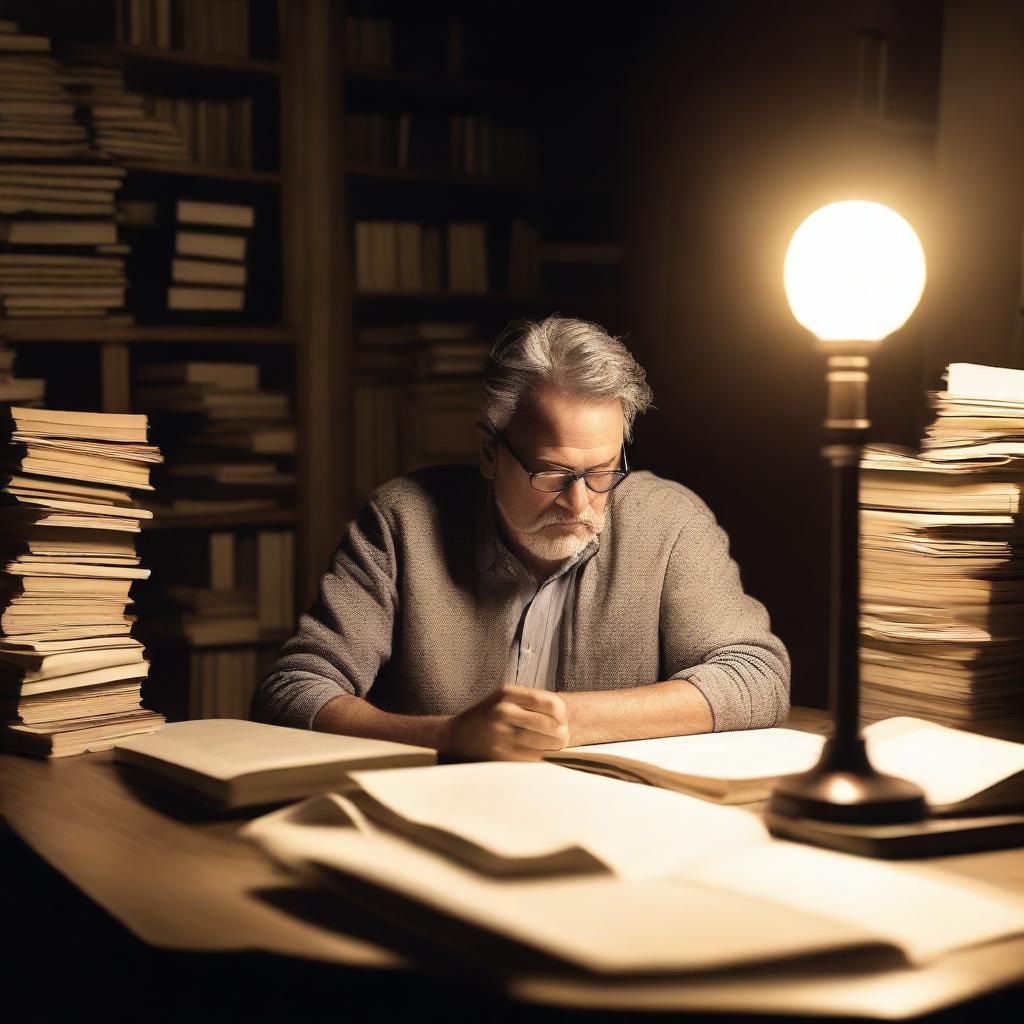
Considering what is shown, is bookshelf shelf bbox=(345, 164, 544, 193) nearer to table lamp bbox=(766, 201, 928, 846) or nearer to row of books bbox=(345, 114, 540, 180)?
row of books bbox=(345, 114, 540, 180)

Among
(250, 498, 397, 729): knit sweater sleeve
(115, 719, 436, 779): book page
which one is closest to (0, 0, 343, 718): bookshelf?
(250, 498, 397, 729): knit sweater sleeve

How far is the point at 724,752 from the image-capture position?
1492 millimetres

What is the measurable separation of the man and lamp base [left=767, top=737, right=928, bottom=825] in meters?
0.54

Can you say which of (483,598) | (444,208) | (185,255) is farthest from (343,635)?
(444,208)

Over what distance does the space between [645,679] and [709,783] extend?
0.79m

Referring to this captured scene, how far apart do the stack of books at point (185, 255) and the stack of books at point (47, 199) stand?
12 cm

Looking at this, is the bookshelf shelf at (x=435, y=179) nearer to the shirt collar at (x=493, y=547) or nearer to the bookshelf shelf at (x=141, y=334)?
the bookshelf shelf at (x=141, y=334)

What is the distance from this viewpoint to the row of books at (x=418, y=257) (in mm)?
3693

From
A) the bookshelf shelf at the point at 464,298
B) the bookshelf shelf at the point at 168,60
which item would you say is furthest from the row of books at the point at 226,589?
the bookshelf shelf at the point at 168,60

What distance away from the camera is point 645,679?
2.14 m

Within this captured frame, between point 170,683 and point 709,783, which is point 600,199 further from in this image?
point 709,783

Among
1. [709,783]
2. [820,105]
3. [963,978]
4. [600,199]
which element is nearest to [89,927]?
[709,783]

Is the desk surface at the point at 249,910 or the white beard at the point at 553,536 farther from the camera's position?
the white beard at the point at 553,536

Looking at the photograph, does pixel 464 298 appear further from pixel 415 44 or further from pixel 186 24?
pixel 186 24
